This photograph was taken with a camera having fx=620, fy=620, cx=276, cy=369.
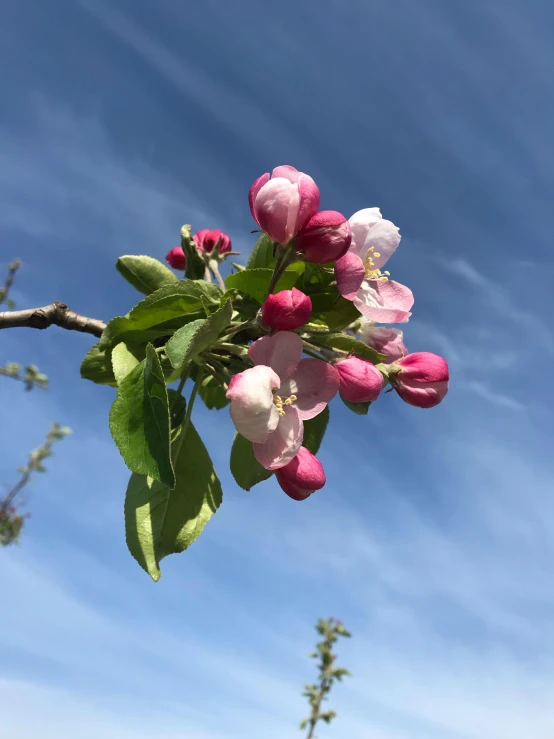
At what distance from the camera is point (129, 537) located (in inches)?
54.0

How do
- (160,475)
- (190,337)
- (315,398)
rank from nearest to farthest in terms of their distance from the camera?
(160,475) → (190,337) → (315,398)

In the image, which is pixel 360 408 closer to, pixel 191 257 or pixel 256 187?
pixel 256 187

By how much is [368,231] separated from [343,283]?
20 cm

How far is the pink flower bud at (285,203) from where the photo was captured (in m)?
1.28

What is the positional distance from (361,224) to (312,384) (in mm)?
411

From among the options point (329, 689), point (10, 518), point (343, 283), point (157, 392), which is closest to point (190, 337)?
point (157, 392)

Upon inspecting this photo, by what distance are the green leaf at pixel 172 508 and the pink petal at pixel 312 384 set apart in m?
0.35

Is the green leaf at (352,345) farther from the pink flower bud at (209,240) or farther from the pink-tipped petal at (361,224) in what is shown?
the pink flower bud at (209,240)

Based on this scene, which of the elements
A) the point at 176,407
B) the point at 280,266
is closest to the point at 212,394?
the point at 176,407

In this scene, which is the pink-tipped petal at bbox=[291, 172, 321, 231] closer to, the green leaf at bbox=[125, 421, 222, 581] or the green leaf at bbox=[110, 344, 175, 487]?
the green leaf at bbox=[110, 344, 175, 487]

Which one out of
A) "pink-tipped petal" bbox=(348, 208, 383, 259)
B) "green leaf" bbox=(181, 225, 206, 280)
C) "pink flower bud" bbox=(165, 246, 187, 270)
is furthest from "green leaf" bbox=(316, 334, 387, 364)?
"pink flower bud" bbox=(165, 246, 187, 270)

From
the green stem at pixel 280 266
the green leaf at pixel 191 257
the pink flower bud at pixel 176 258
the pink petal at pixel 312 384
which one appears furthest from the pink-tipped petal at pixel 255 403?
the pink flower bud at pixel 176 258

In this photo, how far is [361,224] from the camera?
143 centimetres

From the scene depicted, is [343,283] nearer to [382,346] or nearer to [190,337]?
[382,346]
